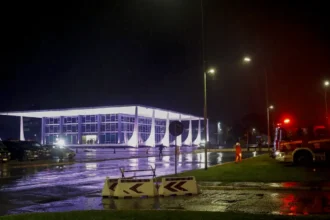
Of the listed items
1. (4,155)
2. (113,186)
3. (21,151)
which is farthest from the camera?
(21,151)

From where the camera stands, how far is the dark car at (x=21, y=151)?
3747 centimetres

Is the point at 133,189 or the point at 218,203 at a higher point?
the point at 133,189

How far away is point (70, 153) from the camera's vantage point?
134 ft

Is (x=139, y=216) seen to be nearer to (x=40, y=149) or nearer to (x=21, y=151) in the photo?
(x=21, y=151)

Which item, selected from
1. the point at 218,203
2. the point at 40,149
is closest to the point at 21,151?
the point at 40,149

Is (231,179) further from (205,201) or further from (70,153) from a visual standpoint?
(70,153)

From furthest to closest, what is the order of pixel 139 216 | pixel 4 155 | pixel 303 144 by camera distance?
pixel 4 155 → pixel 303 144 → pixel 139 216

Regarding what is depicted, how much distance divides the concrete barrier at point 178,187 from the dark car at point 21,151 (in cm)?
2683

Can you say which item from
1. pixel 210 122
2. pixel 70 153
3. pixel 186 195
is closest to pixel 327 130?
pixel 186 195

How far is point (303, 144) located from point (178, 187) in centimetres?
1206

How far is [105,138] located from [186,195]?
88.5m

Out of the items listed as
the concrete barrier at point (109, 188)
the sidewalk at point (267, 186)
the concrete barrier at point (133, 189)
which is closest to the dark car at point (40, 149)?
the sidewalk at point (267, 186)

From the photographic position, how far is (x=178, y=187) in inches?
551

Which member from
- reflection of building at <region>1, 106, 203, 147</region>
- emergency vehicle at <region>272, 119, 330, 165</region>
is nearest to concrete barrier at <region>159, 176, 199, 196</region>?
emergency vehicle at <region>272, 119, 330, 165</region>
